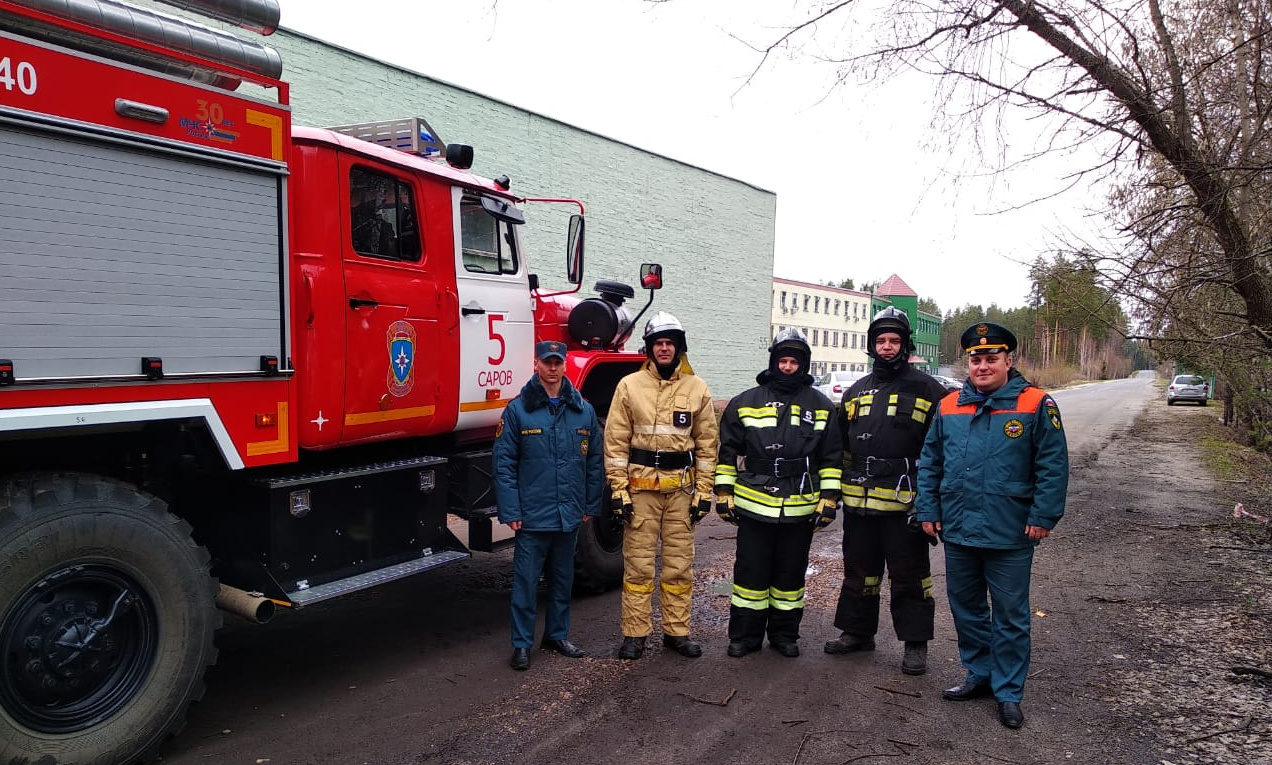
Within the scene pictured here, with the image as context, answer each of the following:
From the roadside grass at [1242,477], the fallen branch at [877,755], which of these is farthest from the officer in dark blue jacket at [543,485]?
the roadside grass at [1242,477]

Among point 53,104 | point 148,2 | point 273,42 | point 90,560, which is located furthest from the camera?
point 273,42

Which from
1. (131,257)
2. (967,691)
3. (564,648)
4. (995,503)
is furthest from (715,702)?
(131,257)

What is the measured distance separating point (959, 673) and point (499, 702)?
2.54 meters

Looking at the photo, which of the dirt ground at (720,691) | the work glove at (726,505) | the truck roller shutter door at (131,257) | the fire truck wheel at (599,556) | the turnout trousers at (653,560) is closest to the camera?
the truck roller shutter door at (131,257)

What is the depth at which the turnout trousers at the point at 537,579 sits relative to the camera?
4621mm

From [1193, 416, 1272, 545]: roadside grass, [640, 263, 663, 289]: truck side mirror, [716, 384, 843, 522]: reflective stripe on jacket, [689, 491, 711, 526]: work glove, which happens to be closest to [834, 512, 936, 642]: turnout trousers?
[716, 384, 843, 522]: reflective stripe on jacket

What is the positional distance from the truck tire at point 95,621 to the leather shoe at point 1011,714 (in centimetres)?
366

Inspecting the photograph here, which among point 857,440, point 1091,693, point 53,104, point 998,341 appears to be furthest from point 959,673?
point 53,104

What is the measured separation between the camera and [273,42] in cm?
1201

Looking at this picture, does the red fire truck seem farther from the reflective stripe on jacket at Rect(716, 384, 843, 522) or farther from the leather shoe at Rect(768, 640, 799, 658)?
the leather shoe at Rect(768, 640, 799, 658)

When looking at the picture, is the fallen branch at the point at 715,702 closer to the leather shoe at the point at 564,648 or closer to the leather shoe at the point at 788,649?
the leather shoe at the point at 788,649

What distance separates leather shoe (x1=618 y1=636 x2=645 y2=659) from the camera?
187 inches

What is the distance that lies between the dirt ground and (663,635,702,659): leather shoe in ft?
0.29

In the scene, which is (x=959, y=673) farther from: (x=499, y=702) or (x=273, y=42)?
(x=273, y=42)
